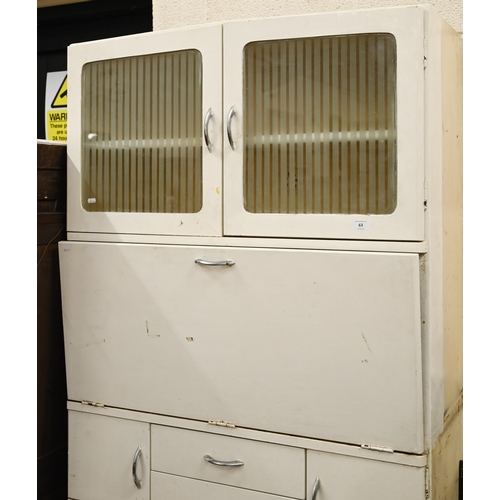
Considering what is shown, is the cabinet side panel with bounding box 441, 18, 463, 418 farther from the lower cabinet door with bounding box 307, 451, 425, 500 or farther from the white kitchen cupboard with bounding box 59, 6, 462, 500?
the lower cabinet door with bounding box 307, 451, 425, 500

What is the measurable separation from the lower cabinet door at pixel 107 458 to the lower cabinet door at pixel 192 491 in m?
0.04

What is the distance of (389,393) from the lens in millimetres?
1485

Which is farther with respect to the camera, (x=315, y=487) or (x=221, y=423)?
(x=221, y=423)

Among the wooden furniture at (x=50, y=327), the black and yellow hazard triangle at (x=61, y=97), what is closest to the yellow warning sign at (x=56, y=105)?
the black and yellow hazard triangle at (x=61, y=97)

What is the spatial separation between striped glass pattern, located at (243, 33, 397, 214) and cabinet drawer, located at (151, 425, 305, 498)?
651mm

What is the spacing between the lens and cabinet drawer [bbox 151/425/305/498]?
1.61 meters

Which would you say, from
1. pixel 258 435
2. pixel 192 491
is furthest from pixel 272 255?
pixel 192 491

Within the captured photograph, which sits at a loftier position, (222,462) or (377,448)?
(377,448)

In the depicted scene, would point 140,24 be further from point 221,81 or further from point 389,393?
point 389,393

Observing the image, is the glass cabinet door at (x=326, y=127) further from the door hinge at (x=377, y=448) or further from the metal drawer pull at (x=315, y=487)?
the metal drawer pull at (x=315, y=487)

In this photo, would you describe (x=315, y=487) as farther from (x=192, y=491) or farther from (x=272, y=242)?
(x=272, y=242)

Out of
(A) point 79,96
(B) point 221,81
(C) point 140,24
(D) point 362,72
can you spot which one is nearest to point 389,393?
(D) point 362,72

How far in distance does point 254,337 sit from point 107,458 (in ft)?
2.15

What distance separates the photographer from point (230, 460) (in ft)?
5.52
